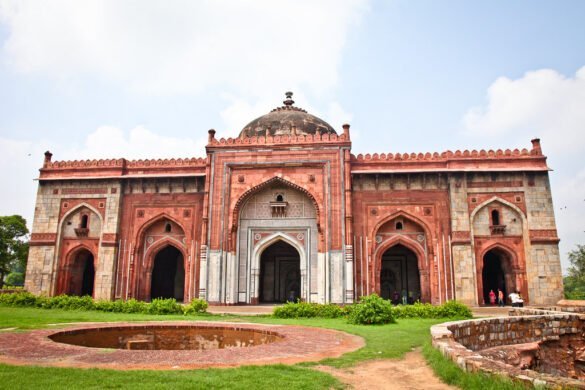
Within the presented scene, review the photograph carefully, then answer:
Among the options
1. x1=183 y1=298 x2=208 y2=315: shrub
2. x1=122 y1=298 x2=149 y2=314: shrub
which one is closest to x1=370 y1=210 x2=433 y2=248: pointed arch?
x1=183 y1=298 x2=208 y2=315: shrub

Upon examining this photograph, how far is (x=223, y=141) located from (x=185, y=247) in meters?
4.35

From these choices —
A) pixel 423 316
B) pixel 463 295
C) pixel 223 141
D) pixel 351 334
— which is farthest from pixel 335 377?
pixel 223 141

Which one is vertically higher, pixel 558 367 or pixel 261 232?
pixel 261 232

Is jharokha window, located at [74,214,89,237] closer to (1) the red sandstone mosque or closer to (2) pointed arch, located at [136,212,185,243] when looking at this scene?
(1) the red sandstone mosque

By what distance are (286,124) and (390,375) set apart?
16165 mm

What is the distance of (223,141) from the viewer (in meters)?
17.5

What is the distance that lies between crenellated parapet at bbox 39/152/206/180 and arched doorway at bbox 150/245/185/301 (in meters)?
3.63

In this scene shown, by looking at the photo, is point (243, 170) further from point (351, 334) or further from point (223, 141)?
point (351, 334)

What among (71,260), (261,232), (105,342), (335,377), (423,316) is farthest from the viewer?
(71,260)

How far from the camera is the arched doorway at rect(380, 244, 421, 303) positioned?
18781mm

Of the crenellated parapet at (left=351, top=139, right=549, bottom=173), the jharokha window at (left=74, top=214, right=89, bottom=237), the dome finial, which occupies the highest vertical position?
the dome finial

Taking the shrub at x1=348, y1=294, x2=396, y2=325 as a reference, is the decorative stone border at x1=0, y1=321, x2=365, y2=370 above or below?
below

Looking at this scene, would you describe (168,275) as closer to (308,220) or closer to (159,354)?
(308,220)

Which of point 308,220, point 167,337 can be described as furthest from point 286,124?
point 167,337
